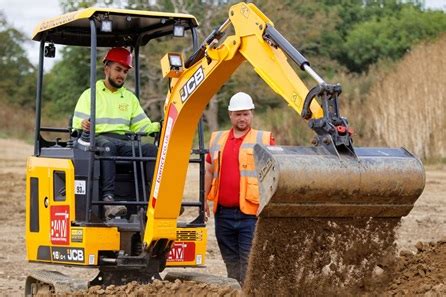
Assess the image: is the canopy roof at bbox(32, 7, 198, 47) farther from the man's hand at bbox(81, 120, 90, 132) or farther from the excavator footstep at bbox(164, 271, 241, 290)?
the excavator footstep at bbox(164, 271, 241, 290)

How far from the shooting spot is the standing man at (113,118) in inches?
357

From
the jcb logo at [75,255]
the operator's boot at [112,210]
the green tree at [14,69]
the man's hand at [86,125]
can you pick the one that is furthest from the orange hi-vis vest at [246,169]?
the green tree at [14,69]

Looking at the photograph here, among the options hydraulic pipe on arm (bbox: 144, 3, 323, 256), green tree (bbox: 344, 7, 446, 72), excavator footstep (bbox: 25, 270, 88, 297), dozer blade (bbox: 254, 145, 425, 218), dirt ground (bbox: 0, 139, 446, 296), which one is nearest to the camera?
dozer blade (bbox: 254, 145, 425, 218)

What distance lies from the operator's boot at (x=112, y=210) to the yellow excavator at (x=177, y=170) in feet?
0.18

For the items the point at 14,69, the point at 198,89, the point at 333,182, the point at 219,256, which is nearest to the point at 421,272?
the point at 333,182

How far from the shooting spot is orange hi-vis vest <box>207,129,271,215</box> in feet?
31.7

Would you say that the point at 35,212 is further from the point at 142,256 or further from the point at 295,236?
the point at 295,236

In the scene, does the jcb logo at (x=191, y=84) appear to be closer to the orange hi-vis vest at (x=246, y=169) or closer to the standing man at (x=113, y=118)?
the standing man at (x=113, y=118)

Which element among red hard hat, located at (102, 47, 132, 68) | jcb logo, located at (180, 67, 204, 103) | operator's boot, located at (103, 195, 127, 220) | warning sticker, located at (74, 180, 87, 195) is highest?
red hard hat, located at (102, 47, 132, 68)

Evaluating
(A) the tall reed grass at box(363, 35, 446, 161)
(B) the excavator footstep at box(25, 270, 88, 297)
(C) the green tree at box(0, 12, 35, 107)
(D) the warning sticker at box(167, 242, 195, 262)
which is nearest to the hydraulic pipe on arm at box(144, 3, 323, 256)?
(D) the warning sticker at box(167, 242, 195, 262)


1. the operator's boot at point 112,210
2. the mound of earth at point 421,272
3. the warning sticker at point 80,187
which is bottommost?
the mound of earth at point 421,272

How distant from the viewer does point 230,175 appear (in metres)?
9.86

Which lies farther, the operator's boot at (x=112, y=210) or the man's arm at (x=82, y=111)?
the man's arm at (x=82, y=111)

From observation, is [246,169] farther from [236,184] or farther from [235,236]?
[235,236]
